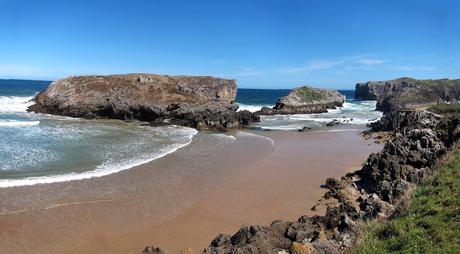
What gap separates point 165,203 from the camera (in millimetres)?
16156

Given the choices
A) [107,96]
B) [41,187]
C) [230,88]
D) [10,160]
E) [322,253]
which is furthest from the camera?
[230,88]

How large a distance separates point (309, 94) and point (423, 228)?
69.2 meters

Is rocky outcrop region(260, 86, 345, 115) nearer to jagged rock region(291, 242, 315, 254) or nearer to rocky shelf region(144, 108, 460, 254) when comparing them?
rocky shelf region(144, 108, 460, 254)

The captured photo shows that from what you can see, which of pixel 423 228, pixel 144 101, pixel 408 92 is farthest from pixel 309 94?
pixel 423 228

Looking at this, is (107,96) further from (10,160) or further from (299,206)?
(299,206)

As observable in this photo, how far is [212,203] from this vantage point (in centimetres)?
1647

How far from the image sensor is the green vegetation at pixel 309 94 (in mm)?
75188

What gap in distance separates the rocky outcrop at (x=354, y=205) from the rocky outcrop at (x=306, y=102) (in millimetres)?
43252

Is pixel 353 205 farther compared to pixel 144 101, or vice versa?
pixel 144 101

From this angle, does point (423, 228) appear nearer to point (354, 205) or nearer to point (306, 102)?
point (354, 205)

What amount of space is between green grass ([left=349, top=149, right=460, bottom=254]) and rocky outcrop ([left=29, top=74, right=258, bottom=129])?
33564 mm

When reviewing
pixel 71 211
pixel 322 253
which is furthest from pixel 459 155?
pixel 71 211

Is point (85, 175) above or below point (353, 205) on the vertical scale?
below

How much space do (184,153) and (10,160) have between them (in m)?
9.60
